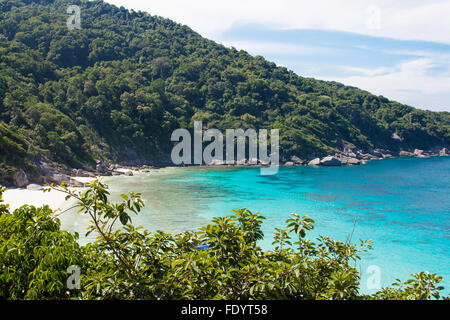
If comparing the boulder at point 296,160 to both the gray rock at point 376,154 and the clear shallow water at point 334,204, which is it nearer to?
the clear shallow water at point 334,204

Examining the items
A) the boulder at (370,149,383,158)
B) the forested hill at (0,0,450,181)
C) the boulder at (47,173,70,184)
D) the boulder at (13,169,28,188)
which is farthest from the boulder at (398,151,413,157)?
the boulder at (13,169,28,188)

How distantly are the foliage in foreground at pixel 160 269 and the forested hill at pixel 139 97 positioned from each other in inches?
1036

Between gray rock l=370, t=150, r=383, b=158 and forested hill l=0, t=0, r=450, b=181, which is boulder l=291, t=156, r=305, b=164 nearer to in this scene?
forested hill l=0, t=0, r=450, b=181

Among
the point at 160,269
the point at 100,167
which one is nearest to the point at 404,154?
the point at 100,167

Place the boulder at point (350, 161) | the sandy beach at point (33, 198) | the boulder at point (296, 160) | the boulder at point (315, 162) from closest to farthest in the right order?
the sandy beach at point (33, 198) < the boulder at point (315, 162) < the boulder at point (296, 160) < the boulder at point (350, 161)

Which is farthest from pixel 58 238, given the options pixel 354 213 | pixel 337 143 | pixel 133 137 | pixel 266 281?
pixel 337 143

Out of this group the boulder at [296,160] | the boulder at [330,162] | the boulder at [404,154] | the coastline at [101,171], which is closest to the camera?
the coastline at [101,171]

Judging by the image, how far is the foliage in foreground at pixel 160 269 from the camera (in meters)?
3.22

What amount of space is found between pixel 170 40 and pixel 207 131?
132ft

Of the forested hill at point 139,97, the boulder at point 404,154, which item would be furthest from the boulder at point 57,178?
the boulder at point 404,154

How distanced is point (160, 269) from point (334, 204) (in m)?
27.2

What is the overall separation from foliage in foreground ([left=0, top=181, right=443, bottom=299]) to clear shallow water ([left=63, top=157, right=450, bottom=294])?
10.6m

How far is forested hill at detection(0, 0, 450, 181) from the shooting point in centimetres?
3975

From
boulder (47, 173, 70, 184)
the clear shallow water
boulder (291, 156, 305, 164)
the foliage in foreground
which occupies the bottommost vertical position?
the clear shallow water
